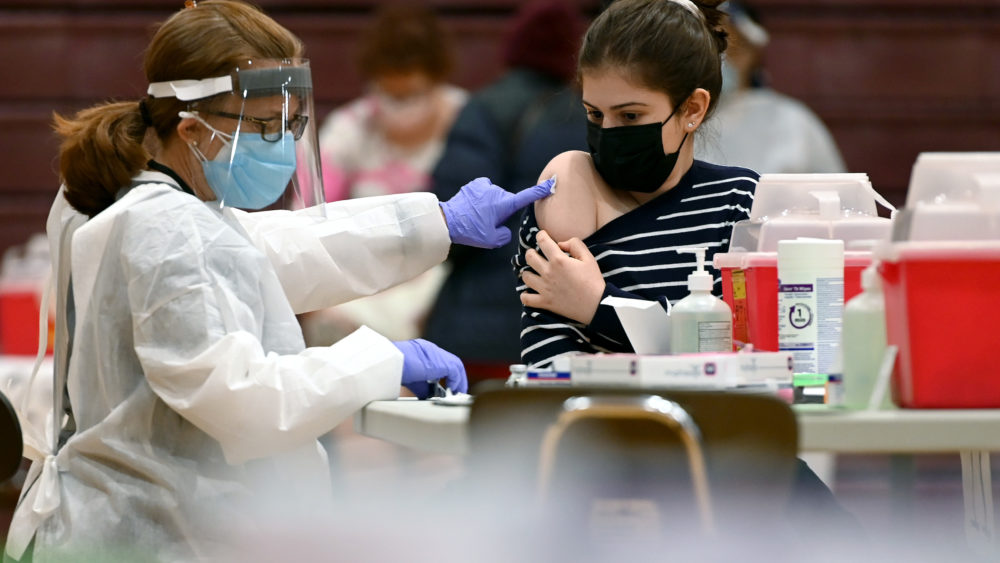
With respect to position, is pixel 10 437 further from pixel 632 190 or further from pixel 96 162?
pixel 632 190

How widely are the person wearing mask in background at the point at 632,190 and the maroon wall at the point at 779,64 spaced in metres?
3.45

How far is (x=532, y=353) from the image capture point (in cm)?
212

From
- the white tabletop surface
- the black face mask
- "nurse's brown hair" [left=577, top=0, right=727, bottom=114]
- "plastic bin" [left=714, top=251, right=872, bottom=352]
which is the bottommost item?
the white tabletop surface

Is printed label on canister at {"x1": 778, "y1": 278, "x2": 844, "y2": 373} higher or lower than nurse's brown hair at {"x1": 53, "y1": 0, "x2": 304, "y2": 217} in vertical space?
lower

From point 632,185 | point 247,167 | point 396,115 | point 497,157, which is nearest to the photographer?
point 247,167

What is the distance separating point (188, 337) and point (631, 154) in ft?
2.52

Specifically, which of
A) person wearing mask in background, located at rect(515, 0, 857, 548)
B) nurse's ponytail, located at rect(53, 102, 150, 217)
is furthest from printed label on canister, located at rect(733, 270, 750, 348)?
nurse's ponytail, located at rect(53, 102, 150, 217)

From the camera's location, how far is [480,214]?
2.34 metres

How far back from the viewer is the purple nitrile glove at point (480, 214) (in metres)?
2.33

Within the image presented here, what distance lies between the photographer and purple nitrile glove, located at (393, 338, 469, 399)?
203cm

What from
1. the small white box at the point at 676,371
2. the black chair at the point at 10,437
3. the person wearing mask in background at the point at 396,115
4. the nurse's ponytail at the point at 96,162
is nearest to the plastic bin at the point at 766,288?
the small white box at the point at 676,371

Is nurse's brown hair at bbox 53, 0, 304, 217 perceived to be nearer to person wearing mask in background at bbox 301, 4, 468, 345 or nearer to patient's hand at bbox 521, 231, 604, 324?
patient's hand at bbox 521, 231, 604, 324

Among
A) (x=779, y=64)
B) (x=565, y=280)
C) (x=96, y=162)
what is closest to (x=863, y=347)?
(x=565, y=280)

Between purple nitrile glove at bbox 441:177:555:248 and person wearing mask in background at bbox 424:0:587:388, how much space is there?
1298 mm
